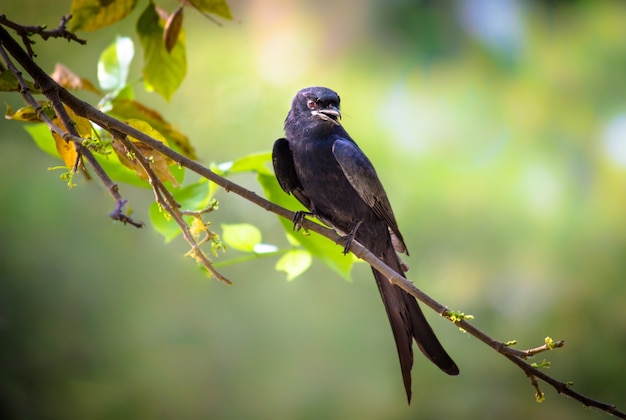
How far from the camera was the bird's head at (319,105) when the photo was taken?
124 cm

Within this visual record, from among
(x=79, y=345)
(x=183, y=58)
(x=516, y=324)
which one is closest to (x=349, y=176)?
(x=183, y=58)

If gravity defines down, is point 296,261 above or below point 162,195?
above

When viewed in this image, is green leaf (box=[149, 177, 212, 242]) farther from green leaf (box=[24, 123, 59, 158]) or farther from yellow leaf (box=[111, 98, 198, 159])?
green leaf (box=[24, 123, 59, 158])

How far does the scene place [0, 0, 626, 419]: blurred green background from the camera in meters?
2.05

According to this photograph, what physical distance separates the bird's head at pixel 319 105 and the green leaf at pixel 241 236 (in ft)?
0.87

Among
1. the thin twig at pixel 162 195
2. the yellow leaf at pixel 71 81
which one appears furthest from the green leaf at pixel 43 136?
the thin twig at pixel 162 195

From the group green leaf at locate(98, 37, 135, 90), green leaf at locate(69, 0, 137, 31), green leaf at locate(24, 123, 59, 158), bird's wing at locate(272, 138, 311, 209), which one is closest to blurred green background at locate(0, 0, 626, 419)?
bird's wing at locate(272, 138, 311, 209)

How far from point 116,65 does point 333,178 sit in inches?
18.5

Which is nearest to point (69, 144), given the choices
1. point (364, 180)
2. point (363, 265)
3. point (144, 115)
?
Answer: point (144, 115)

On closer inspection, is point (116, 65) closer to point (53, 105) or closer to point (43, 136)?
point (43, 136)

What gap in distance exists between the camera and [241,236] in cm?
117

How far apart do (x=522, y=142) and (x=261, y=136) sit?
901mm

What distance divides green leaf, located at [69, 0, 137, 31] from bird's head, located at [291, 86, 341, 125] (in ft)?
1.40

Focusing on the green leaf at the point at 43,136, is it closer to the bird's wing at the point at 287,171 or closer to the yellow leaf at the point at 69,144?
the yellow leaf at the point at 69,144
